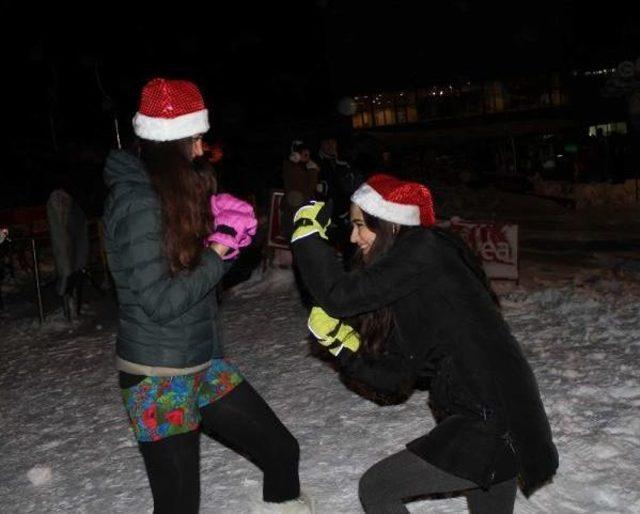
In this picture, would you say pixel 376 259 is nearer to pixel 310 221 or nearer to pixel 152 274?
pixel 310 221

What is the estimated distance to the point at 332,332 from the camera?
8.29 ft

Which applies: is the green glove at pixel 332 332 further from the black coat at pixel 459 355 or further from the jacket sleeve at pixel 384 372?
the black coat at pixel 459 355

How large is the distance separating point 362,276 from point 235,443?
1.06 metres

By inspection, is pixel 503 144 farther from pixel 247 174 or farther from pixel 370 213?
pixel 370 213

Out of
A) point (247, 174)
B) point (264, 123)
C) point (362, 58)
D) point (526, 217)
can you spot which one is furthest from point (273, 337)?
point (362, 58)

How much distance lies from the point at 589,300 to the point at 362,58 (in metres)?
31.7

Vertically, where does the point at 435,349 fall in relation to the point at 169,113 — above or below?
below

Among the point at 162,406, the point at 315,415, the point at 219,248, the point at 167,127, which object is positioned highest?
the point at 167,127

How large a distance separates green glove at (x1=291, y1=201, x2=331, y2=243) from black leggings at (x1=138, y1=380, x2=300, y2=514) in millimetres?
788

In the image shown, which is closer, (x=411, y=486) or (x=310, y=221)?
(x=411, y=486)

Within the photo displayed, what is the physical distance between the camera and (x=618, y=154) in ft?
68.5

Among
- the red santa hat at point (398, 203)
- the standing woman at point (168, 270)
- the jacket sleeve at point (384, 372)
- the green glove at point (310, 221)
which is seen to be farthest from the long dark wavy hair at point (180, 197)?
the jacket sleeve at point (384, 372)

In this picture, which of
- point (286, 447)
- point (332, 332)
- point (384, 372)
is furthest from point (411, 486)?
point (286, 447)

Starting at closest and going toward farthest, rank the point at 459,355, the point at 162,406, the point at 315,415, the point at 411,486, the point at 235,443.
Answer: the point at 459,355
the point at 411,486
the point at 162,406
the point at 235,443
the point at 315,415
